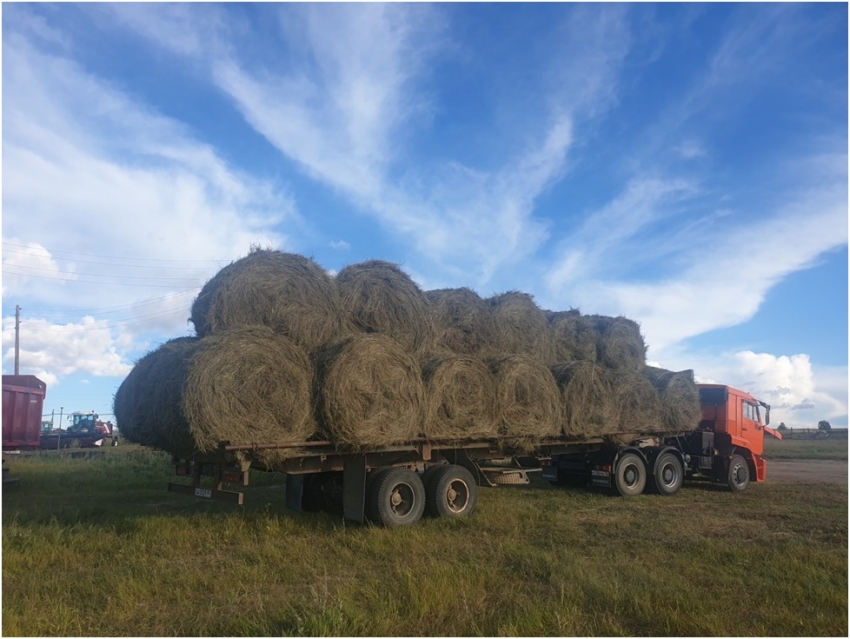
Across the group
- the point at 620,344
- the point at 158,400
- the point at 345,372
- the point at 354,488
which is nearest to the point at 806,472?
the point at 620,344

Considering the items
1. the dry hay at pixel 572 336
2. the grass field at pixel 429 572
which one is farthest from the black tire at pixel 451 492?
the dry hay at pixel 572 336

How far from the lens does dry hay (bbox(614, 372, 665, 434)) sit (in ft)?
45.1

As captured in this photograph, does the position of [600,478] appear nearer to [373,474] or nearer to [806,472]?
[373,474]

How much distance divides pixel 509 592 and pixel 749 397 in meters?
13.7

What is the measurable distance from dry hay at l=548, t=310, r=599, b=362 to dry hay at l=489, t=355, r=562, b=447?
2233mm

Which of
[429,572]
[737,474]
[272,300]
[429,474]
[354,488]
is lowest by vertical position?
[429,572]

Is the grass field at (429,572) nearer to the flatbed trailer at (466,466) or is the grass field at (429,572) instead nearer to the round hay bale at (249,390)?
the flatbed trailer at (466,466)

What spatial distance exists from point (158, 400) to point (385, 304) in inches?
141

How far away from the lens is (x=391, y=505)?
991 cm

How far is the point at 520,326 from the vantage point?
42.5ft

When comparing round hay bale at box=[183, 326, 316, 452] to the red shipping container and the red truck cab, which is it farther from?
the red shipping container

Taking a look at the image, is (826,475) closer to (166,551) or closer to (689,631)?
(689,631)

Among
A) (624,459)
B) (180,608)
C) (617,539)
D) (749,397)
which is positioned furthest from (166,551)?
(749,397)

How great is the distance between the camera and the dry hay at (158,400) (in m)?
8.31
